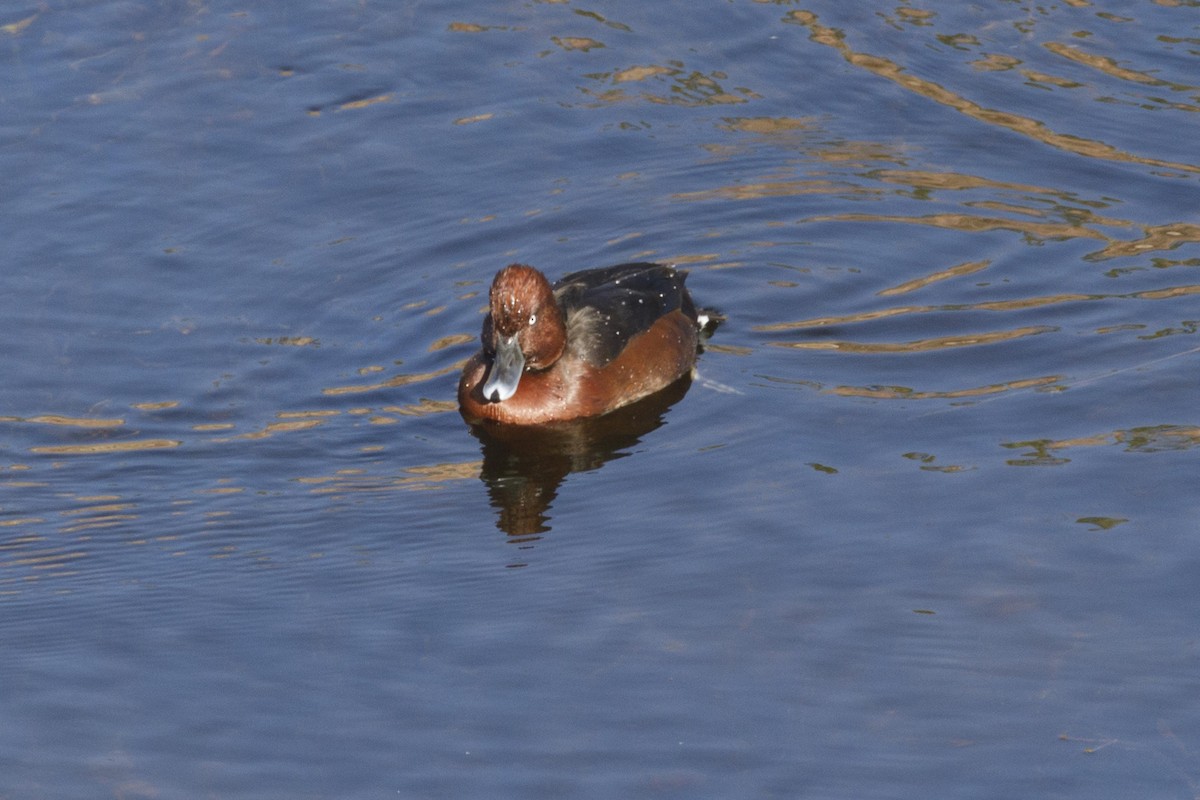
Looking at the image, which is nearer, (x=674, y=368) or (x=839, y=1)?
(x=674, y=368)

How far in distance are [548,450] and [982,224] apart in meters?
3.80

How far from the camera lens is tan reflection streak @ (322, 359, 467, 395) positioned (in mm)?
10523

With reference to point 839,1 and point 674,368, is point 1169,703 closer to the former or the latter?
point 674,368

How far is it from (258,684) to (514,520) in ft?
6.97

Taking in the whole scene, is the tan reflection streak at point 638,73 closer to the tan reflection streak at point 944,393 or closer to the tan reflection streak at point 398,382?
the tan reflection streak at point 398,382

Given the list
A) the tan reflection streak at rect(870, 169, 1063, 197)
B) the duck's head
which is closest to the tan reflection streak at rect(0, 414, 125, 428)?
the duck's head

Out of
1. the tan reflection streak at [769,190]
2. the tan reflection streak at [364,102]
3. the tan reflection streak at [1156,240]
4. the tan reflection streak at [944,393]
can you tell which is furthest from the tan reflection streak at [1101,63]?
the tan reflection streak at [364,102]

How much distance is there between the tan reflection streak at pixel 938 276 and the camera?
11.6 meters

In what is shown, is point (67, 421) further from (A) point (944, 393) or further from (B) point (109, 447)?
(A) point (944, 393)

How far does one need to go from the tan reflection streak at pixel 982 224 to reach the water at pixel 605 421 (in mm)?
37

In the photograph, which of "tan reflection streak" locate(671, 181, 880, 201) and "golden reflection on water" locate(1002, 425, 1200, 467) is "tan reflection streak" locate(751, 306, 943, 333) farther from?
"golden reflection on water" locate(1002, 425, 1200, 467)

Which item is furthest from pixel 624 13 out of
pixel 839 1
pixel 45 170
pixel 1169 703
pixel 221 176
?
pixel 1169 703

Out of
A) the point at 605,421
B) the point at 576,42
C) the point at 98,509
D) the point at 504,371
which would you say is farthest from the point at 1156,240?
the point at 98,509

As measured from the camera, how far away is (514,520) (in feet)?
30.3
